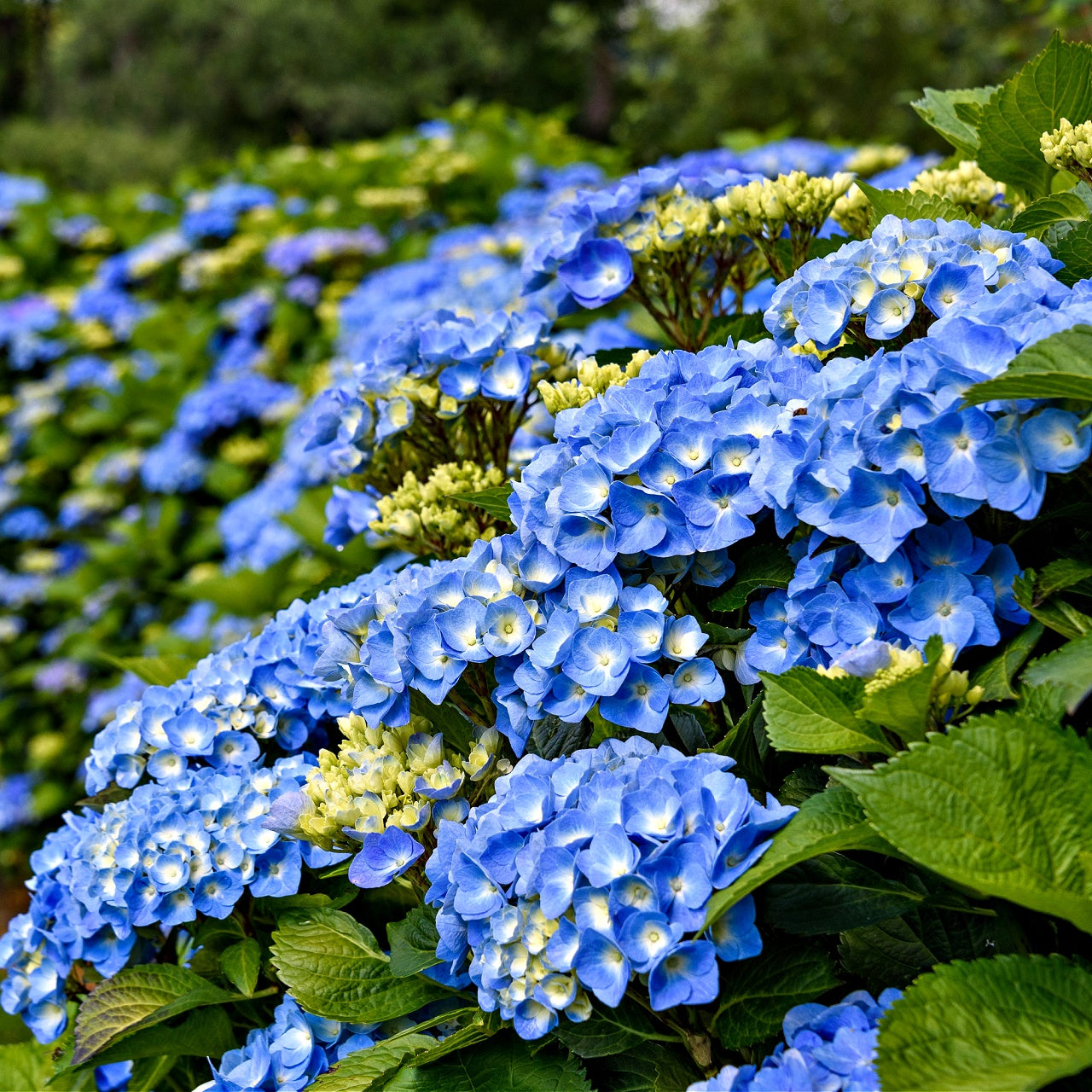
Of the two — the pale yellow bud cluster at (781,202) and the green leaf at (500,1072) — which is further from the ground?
the pale yellow bud cluster at (781,202)

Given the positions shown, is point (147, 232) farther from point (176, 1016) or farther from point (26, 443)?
point (176, 1016)

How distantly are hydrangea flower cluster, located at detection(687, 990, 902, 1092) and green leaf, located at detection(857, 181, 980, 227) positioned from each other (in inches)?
35.8

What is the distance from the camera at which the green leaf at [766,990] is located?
100 cm

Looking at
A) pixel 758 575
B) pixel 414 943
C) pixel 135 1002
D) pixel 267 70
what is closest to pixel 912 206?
pixel 758 575

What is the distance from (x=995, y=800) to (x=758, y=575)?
0.33 metres

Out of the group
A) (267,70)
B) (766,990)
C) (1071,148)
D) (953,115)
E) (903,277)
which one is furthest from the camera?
(267,70)

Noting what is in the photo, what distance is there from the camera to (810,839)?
0.95 metres

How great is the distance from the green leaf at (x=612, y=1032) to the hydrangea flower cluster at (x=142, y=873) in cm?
43

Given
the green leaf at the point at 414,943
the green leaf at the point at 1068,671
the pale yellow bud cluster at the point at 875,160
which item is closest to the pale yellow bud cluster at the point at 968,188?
the green leaf at the point at 1068,671

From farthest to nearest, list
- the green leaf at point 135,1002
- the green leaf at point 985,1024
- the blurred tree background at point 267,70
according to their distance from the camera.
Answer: the blurred tree background at point 267,70 < the green leaf at point 135,1002 < the green leaf at point 985,1024

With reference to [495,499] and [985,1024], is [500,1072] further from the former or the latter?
[495,499]

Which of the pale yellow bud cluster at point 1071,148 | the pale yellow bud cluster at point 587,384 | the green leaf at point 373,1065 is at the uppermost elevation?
the pale yellow bud cluster at point 1071,148

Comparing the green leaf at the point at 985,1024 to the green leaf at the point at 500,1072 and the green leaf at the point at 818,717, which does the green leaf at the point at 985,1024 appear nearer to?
the green leaf at the point at 818,717

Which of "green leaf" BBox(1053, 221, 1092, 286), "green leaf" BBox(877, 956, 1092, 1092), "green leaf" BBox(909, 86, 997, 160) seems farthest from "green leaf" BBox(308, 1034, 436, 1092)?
"green leaf" BBox(909, 86, 997, 160)
